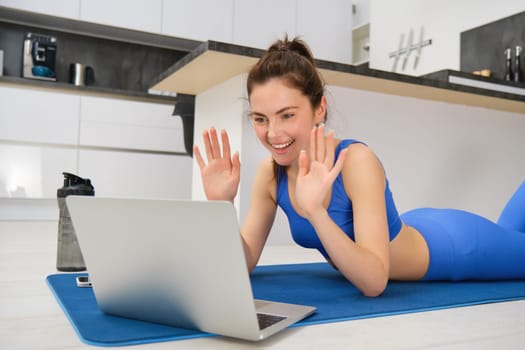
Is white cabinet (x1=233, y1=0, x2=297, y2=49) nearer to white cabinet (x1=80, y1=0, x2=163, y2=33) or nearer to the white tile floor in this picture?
white cabinet (x1=80, y1=0, x2=163, y2=33)

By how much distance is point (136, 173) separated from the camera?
418cm

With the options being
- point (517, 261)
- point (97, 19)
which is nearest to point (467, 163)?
point (517, 261)

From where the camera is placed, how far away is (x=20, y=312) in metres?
1.04

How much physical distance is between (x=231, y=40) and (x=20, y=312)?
4.27m

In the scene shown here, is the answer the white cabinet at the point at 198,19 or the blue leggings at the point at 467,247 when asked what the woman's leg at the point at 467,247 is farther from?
the white cabinet at the point at 198,19

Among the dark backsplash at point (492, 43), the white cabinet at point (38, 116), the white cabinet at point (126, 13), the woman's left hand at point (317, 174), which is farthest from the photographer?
the white cabinet at point (126, 13)

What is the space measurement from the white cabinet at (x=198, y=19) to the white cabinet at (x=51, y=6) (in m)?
0.78

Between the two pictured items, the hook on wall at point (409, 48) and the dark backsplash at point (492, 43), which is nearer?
the dark backsplash at point (492, 43)

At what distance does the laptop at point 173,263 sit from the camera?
756mm

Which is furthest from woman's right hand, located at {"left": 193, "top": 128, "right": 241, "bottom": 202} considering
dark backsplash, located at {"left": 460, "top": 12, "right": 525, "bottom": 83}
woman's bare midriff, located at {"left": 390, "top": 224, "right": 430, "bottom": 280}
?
dark backsplash, located at {"left": 460, "top": 12, "right": 525, "bottom": 83}

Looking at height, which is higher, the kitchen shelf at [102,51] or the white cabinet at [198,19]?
the white cabinet at [198,19]

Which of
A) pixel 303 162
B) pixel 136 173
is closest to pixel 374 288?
pixel 303 162

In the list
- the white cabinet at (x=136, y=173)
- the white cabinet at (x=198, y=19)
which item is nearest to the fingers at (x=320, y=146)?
the white cabinet at (x=136, y=173)

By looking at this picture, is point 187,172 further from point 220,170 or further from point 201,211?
point 201,211
